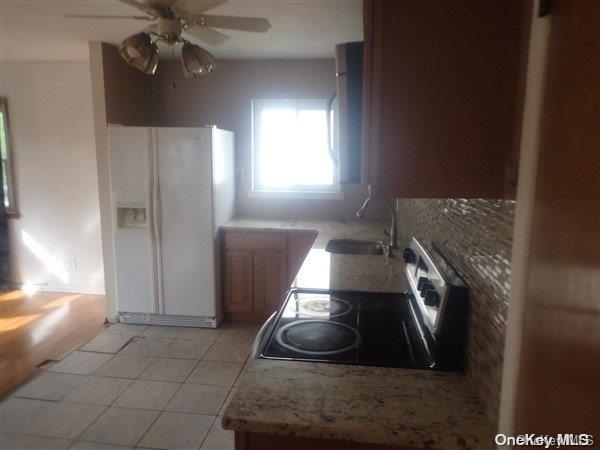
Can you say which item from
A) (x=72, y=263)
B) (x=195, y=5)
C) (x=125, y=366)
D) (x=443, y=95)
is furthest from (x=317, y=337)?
(x=72, y=263)

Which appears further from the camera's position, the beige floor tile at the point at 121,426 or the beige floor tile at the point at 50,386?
the beige floor tile at the point at 50,386

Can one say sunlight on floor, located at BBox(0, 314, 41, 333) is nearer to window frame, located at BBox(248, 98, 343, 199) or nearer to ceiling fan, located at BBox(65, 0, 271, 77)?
window frame, located at BBox(248, 98, 343, 199)

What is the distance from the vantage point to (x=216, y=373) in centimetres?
279

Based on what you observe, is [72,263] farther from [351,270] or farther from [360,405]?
[360,405]

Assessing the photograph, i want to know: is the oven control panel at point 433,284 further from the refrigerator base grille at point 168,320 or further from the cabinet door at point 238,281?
the refrigerator base grille at point 168,320

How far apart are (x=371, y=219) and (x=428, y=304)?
274cm

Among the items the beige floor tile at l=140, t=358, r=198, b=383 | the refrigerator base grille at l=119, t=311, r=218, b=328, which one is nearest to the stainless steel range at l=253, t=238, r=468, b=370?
the beige floor tile at l=140, t=358, r=198, b=383

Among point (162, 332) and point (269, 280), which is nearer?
point (162, 332)

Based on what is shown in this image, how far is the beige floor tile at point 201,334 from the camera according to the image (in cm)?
334

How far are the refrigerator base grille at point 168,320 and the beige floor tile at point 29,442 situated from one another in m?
1.46

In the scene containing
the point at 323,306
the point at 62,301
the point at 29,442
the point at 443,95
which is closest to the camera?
the point at 443,95

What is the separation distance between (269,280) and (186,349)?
2.87ft

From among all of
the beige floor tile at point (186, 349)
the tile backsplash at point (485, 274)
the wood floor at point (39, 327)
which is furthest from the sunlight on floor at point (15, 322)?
the tile backsplash at point (485, 274)

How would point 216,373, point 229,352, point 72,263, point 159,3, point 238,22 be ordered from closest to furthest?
1. point 159,3
2. point 238,22
3. point 216,373
4. point 229,352
5. point 72,263
